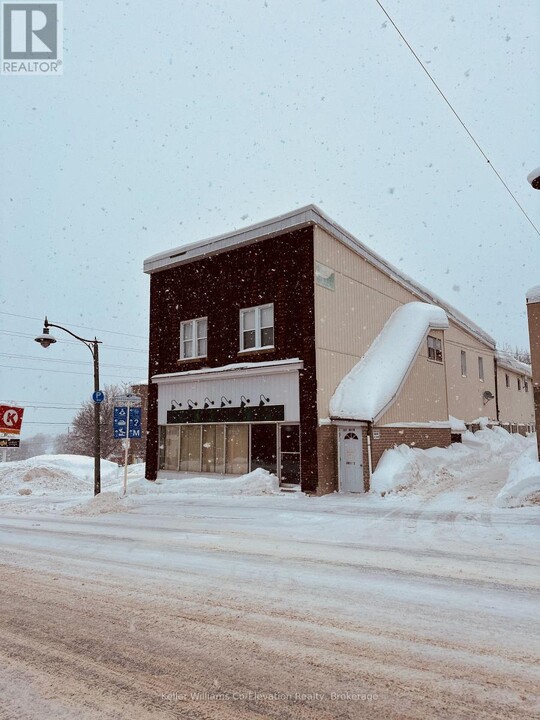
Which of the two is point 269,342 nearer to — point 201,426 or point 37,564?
point 201,426

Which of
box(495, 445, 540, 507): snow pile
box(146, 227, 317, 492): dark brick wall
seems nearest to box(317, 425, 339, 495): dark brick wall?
box(146, 227, 317, 492): dark brick wall

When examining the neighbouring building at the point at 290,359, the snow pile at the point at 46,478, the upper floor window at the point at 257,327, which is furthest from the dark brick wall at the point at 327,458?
the snow pile at the point at 46,478

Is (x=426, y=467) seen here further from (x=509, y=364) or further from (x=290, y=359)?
(x=509, y=364)

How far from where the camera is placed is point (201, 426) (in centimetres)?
2092

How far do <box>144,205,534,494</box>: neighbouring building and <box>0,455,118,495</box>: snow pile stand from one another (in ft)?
14.7

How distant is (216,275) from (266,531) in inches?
523

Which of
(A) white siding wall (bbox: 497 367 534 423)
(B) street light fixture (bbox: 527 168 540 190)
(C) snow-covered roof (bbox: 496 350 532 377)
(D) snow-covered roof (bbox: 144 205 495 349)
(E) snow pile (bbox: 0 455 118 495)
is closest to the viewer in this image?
(B) street light fixture (bbox: 527 168 540 190)

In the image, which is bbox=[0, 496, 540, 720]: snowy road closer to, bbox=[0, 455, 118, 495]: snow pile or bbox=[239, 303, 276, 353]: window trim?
bbox=[239, 303, 276, 353]: window trim

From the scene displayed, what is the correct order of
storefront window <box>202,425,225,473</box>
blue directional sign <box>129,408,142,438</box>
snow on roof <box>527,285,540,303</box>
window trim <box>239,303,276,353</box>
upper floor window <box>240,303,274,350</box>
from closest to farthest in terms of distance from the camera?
snow on roof <box>527,285,540,303</box> → blue directional sign <box>129,408,142,438</box> → window trim <box>239,303,276,353</box> → upper floor window <box>240,303,274,350</box> → storefront window <box>202,425,225,473</box>

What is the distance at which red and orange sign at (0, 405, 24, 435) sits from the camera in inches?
1045

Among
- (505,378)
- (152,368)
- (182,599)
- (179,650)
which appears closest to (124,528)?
(182,599)

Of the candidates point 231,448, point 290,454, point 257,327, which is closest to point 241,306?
point 257,327

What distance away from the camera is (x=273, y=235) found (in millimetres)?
19625

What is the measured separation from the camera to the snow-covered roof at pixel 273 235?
61.7ft
